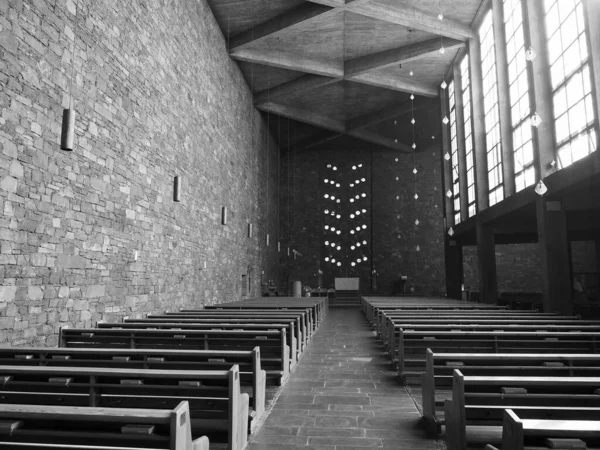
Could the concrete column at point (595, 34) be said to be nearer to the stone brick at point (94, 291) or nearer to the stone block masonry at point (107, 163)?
the stone block masonry at point (107, 163)

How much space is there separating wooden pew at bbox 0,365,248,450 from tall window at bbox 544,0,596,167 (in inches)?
280

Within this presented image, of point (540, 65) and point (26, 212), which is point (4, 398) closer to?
point (26, 212)

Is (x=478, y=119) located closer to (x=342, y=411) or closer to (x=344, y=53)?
(x=344, y=53)

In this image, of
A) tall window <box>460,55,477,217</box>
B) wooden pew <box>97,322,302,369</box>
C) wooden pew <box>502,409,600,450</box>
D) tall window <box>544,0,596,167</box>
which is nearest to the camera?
wooden pew <box>502,409,600,450</box>

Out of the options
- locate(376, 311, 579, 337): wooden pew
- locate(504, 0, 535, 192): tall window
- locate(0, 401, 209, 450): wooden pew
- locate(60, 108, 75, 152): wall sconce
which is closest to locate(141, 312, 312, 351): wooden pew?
locate(376, 311, 579, 337): wooden pew

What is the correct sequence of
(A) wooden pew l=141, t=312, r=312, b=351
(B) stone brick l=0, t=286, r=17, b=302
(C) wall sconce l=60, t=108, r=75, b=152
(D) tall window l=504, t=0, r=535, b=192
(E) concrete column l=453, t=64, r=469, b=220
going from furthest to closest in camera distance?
(E) concrete column l=453, t=64, r=469, b=220 → (D) tall window l=504, t=0, r=535, b=192 → (A) wooden pew l=141, t=312, r=312, b=351 → (C) wall sconce l=60, t=108, r=75, b=152 → (B) stone brick l=0, t=286, r=17, b=302

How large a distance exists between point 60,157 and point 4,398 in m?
3.27

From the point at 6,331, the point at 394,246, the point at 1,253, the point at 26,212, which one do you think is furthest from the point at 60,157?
the point at 394,246

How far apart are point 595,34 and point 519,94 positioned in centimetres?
337

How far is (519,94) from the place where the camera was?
10.2 m

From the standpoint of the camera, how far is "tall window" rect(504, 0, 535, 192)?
978cm

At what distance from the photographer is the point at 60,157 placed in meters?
5.30

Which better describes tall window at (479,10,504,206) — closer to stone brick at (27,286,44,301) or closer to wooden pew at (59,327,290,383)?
wooden pew at (59,327,290,383)

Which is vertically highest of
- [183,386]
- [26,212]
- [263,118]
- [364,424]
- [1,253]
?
[263,118]
